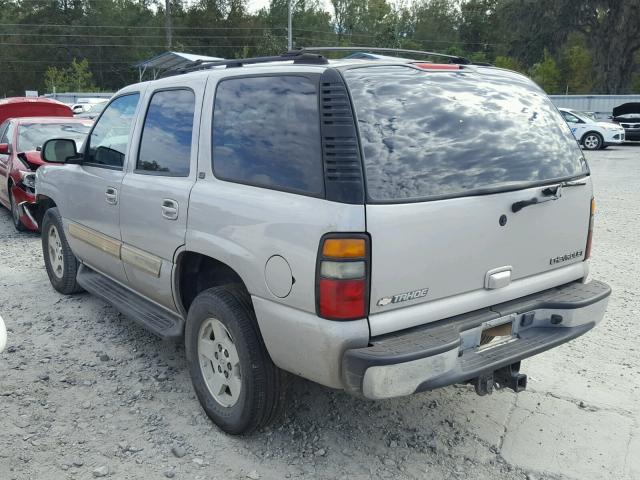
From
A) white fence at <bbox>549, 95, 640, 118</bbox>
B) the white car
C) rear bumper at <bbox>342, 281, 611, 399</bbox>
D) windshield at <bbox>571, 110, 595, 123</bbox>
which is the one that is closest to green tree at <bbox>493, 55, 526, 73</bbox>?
white fence at <bbox>549, 95, 640, 118</bbox>

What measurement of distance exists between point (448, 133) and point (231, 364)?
5.41 ft

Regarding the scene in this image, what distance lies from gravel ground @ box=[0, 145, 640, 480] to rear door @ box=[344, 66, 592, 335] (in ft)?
2.77

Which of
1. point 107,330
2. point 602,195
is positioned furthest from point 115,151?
point 602,195

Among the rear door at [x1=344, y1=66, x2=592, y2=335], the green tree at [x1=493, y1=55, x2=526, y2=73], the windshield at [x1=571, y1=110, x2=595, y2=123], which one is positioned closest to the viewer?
the rear door at [x1=344, y1=66, x2=592, y2=335]

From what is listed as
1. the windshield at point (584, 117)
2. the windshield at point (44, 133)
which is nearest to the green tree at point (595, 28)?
the windshield at point (584, 117)

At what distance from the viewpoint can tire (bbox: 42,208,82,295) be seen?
17.9ft

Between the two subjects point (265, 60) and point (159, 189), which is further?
point (159, 189)

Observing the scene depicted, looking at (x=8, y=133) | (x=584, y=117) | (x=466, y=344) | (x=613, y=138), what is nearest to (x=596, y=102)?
(x=584, y=117)

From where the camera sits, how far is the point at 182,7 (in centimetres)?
6831

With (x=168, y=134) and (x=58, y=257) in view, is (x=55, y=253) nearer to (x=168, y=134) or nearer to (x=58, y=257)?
(x=58, y=257)

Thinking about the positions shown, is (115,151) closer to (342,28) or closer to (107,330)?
(107,330)

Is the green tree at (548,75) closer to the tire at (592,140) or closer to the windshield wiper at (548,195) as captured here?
the tire at (592,140)

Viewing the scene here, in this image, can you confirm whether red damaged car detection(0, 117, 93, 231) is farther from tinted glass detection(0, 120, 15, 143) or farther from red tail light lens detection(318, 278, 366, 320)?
red tail light lens detection(318, 278, 366, 320)

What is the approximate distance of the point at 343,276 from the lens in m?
2.66
